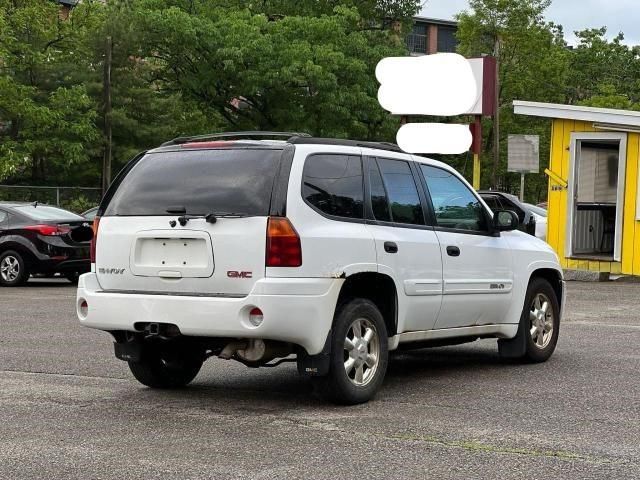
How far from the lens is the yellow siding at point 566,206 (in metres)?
A: 20.9

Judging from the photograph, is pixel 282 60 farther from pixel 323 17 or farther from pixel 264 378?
pixel 264 378

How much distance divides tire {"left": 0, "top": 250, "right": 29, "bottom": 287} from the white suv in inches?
458

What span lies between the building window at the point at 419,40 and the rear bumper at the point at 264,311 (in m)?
97.5

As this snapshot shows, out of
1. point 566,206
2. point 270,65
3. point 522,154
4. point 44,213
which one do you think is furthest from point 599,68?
point 44,213

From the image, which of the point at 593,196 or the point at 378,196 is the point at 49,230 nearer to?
the point at 593,196

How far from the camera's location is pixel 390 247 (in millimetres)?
7559

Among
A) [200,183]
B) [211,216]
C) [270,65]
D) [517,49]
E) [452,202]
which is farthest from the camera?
[517,49]

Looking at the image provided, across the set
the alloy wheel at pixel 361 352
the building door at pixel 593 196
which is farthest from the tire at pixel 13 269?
the alloy wheel at pixel 361 352

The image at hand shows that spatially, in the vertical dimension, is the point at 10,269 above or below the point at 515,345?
below

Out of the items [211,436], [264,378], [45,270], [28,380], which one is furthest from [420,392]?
[45,270]

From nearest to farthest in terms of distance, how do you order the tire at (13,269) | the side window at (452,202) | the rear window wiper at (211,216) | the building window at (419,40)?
the rear window wiper at (211,216), the side window at (452,202), the tire at (13,269), the building window at (419,40)

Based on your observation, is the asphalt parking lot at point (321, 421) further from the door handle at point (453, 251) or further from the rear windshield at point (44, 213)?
the rear windshield at point (44, 213)

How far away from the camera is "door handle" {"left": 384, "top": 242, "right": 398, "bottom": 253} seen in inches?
296

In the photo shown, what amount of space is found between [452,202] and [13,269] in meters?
12.3
